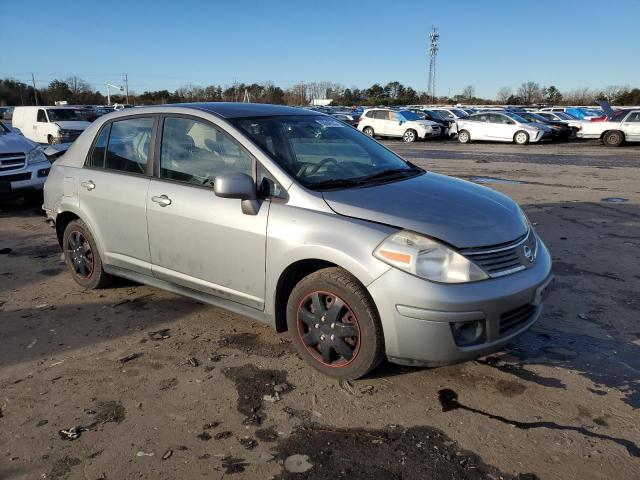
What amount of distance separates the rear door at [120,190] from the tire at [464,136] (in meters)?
24.0

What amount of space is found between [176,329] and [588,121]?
25.1 metres

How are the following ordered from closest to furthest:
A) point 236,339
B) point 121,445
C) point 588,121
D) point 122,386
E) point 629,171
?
point 121,445 → point 122,386 → point 236,339 → point 629,171 → point 588,121

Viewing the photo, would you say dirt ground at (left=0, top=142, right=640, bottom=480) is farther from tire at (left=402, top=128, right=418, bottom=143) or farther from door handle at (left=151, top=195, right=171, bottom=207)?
tire at (left=402, top=128, right=418, bottom=143)

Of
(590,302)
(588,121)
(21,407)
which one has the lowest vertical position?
(21,407)

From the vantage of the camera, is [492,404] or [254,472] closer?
[254,472]

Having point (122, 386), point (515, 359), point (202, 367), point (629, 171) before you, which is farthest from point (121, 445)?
point (629, 171)

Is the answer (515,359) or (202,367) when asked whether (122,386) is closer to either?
(202,367)

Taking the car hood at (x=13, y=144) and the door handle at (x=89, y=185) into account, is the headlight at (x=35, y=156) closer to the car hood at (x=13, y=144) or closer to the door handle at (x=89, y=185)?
the car hood at (x=13, y=144)

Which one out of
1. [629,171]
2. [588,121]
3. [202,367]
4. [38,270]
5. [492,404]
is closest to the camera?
[492,404]

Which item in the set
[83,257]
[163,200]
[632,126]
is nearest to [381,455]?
[163,200]

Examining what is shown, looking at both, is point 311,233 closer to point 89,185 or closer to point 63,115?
point 89,185

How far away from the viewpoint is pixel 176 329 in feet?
13.5

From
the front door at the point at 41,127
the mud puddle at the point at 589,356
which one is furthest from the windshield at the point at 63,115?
the mud puddle at the point at 589,356

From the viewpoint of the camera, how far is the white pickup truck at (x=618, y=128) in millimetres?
22328
